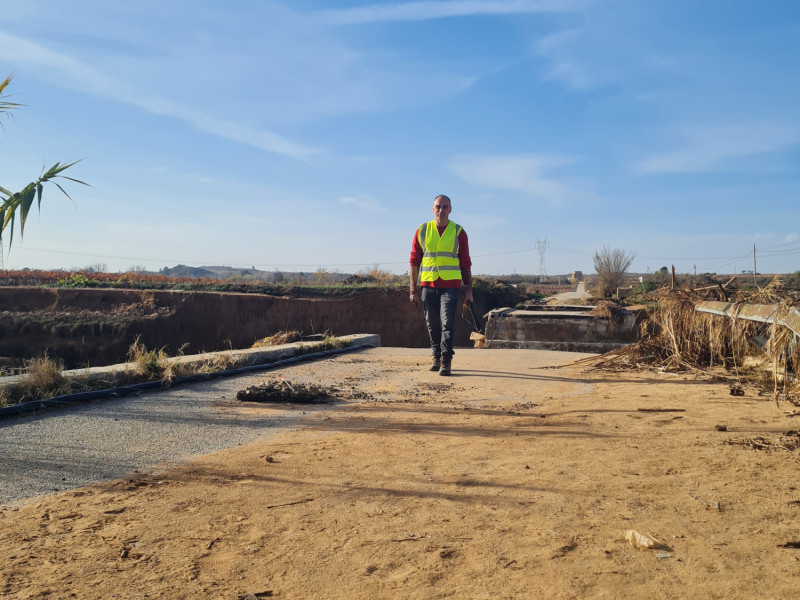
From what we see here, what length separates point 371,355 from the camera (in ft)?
31.5

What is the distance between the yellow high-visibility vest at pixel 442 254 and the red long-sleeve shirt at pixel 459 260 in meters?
0.05

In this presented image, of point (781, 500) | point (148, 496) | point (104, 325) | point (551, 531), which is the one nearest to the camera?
point (551, 531)

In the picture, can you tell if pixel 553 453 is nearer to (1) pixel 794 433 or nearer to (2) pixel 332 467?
(2) pixel 332 467

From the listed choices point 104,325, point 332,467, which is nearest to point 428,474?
point 332,467

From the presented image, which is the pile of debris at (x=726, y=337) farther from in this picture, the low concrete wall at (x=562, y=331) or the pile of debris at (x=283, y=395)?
the low concrete wall at (x=562, y=331)

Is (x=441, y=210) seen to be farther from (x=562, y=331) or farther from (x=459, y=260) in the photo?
(x=562, y=331)

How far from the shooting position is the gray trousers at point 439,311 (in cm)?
732

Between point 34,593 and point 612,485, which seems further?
point 612,485

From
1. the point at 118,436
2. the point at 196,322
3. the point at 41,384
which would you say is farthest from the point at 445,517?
the point at 196,322

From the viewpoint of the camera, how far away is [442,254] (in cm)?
749

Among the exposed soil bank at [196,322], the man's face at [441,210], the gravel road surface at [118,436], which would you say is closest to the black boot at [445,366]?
the man's face at [441,210]

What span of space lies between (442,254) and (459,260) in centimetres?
39

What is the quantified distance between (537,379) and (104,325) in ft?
74.0

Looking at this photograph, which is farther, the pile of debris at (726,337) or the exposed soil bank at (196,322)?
the exposed soil bank at (196,322)
